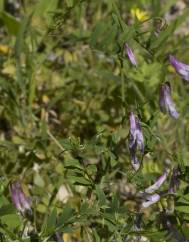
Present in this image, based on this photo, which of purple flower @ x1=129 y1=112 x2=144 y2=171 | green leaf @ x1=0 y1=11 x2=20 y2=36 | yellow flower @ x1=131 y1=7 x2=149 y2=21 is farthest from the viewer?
yellow flower @ x1=131 y1=7 x2=149 y2=21

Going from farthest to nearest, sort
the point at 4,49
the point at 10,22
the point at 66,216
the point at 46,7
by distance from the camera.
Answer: the point at 4,49 → the point at 10,22 → the point at 46,7 → the point at 66,216

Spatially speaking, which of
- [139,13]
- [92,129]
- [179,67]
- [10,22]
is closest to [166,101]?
[179,67]

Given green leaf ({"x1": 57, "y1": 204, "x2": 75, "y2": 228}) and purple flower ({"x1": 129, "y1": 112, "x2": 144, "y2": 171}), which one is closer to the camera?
green leaf ({"x1": 57, "y1": 204, "x2": 75, "y2": 228})

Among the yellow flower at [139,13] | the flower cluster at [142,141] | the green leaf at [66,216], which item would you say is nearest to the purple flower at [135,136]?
the flower cluster at [142,141]

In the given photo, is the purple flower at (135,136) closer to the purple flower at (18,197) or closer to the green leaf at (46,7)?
the purple flower at (18,197)

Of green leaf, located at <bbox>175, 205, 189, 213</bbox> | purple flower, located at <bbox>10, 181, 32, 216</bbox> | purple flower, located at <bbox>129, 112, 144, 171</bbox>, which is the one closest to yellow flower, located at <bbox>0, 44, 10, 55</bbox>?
purple flower, located at <bbox>10, 181, 32, 216</bbox>

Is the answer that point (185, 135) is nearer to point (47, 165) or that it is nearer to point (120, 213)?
point (47, 165)

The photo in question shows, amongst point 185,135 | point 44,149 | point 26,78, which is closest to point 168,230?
point 44,149

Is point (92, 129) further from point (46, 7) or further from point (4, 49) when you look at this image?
point (46, 7)

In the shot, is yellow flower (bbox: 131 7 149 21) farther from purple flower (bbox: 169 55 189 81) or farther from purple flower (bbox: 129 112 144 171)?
purple flower (bbox: 129 112 144 171)
